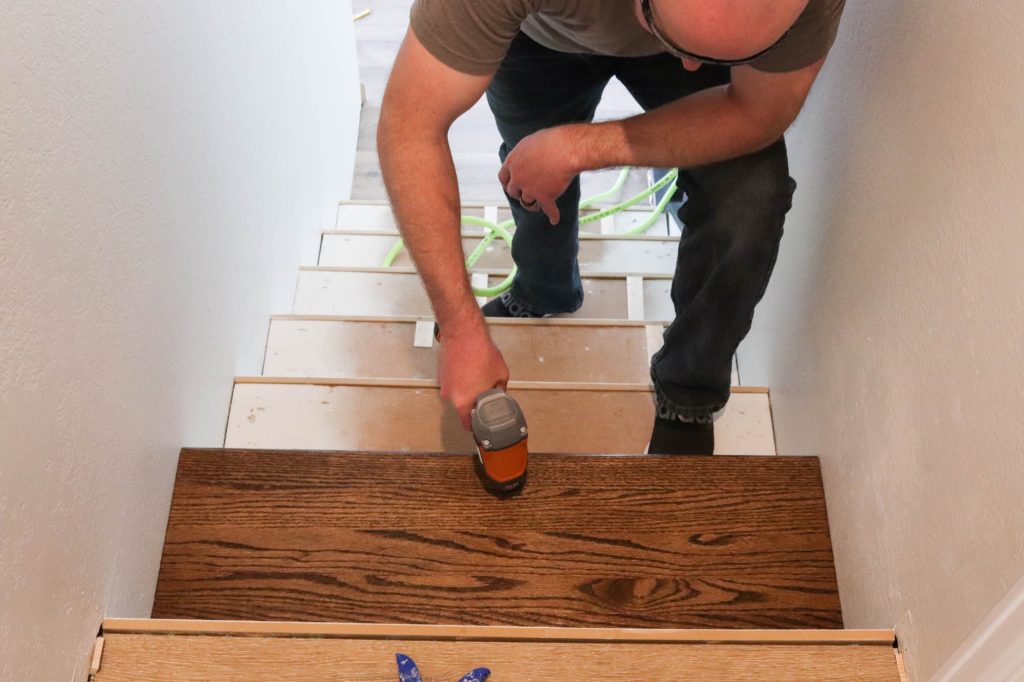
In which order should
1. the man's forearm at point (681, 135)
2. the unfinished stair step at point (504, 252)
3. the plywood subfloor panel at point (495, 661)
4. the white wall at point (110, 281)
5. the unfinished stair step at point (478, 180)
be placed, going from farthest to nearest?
the unfinished stair step at point (478, 180) → the unfinished stair step at point (504, 252) → the man's forearm at point (681, 135) → the plywood subfloor panel at point (495, 661) → the white wall at point (110, 281)

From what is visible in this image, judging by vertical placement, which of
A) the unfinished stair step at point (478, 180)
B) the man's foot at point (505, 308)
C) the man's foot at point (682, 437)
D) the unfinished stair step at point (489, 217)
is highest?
the unfinished stair step at point (478, 180)

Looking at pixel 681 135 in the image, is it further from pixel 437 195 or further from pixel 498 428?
pixel 498 428

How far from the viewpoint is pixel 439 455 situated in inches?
56.4

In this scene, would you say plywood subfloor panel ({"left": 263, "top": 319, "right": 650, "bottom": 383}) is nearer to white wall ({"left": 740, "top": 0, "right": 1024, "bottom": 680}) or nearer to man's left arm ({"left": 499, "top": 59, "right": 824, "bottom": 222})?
white wall ({"left": 740, "top": 0, "right": 1024, "bottom": 680})

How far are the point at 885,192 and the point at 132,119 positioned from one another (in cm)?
102

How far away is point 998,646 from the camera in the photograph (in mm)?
868

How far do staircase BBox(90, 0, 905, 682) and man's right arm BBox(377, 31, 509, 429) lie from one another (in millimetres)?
215

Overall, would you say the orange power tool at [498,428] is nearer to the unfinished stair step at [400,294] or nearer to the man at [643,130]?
the man at [643,130]

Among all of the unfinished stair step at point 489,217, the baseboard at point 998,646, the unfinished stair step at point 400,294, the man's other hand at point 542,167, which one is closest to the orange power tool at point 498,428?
the man's other hand at point 542,167

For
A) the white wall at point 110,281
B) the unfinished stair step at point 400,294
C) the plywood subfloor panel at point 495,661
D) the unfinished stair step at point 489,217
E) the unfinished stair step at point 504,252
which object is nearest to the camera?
the white wall at point 110,281

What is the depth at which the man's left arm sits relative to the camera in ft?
4.20

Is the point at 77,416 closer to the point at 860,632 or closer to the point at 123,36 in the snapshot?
the point at 123,36

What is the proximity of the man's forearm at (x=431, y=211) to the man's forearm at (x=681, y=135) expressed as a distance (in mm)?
255

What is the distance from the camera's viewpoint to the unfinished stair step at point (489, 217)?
104 inches
